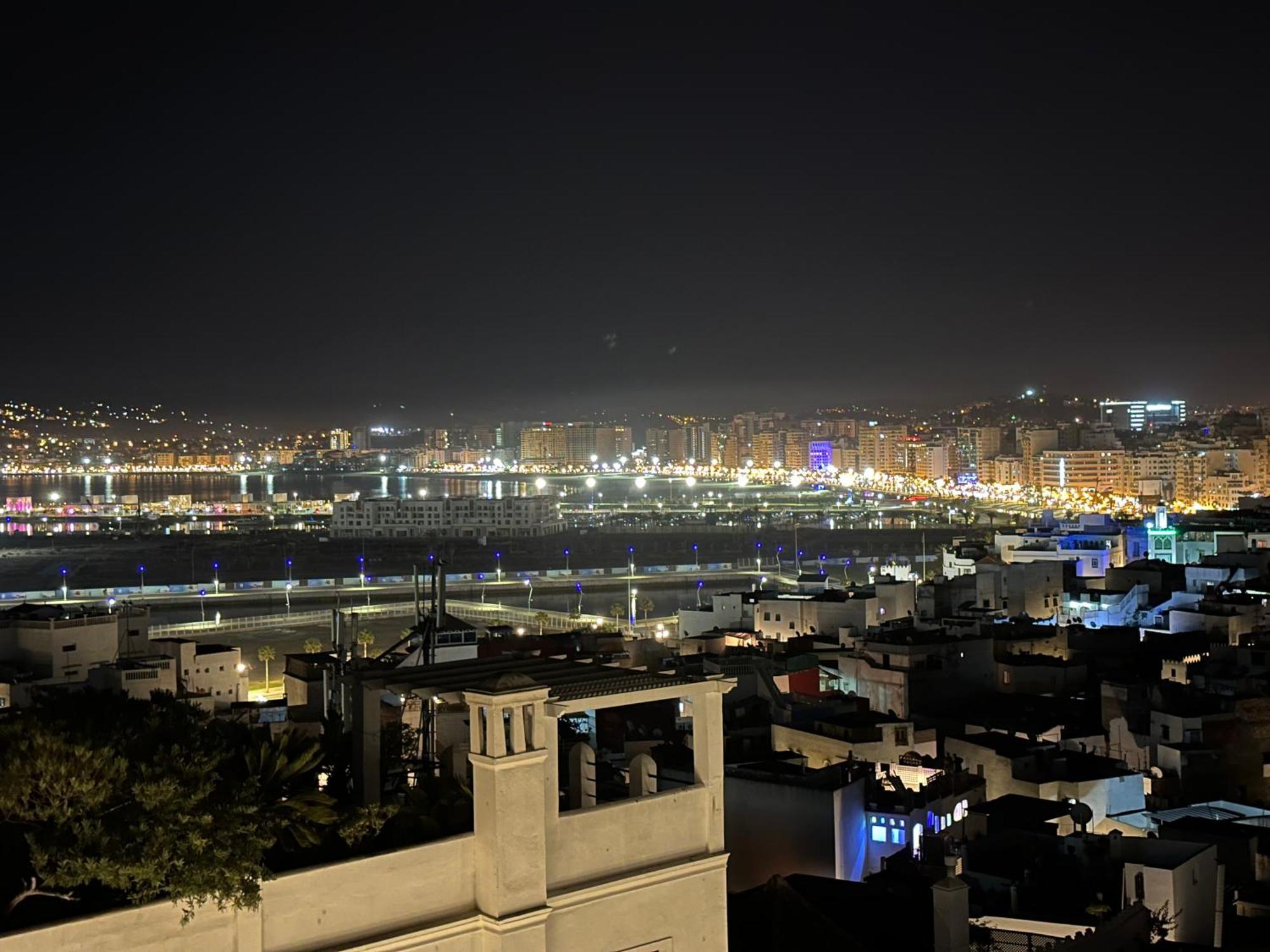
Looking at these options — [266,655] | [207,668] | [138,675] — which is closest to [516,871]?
[138,675]

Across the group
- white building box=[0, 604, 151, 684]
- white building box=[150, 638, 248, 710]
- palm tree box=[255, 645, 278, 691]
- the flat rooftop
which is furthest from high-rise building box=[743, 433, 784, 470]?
the flat rooftop

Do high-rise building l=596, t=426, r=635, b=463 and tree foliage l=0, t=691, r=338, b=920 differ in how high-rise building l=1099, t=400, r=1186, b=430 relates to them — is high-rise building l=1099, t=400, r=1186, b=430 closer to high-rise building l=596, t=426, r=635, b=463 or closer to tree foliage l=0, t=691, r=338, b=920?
high-rise building l=596, t=426, r=635, b=463

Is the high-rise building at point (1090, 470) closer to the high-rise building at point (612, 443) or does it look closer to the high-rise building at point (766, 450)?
the high-rise building at point (766, 450)

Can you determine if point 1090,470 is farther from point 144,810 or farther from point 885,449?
point 144,810

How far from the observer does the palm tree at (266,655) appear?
14.7 meters

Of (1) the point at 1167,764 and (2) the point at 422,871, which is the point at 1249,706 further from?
(2) the point at 422,871

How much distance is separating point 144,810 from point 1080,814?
6.09 m

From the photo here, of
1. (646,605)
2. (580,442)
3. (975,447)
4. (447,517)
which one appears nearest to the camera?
(646,605)

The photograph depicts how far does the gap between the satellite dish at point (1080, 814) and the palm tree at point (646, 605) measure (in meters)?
13.5

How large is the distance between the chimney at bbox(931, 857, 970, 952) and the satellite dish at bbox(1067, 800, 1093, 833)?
117 inches

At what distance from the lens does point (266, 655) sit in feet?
53.0

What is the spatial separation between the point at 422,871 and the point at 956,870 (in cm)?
415

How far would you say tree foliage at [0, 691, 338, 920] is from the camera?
7.65 ft

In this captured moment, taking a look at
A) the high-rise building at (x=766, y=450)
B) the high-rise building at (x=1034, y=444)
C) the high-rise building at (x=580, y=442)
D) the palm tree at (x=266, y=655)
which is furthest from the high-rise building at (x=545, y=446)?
the palm tree at (x=266, y=655)
